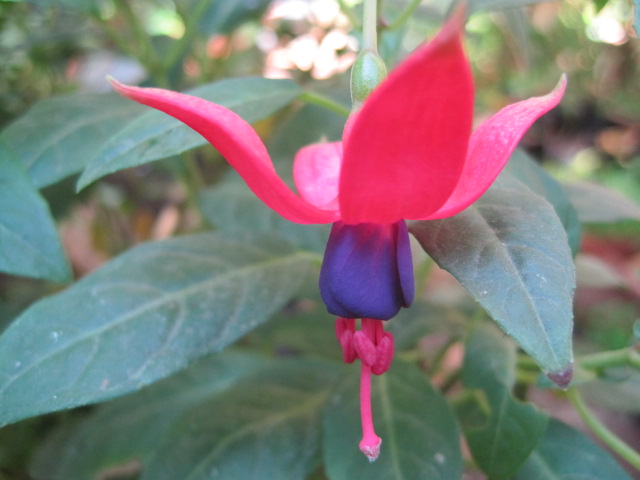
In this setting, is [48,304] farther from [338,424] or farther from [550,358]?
[550,358]

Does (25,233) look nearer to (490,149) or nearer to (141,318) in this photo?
(141,318)

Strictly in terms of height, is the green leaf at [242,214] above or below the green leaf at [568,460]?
above

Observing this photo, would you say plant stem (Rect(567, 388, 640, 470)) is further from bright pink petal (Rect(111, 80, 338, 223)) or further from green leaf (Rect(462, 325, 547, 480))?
bright pink petal (Rect(111, 80, 338, 223))

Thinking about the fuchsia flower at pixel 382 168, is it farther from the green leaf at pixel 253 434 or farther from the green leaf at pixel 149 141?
the green leaf at pixel 253 434

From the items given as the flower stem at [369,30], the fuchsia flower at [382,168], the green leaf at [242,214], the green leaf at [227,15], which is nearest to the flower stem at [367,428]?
the fuchsia flower at [382,168]

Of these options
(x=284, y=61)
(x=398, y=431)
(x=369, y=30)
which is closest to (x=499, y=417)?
(x=398, y=431)

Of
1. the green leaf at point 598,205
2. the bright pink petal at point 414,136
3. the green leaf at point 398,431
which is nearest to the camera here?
the bright pink petal at point 414,136
